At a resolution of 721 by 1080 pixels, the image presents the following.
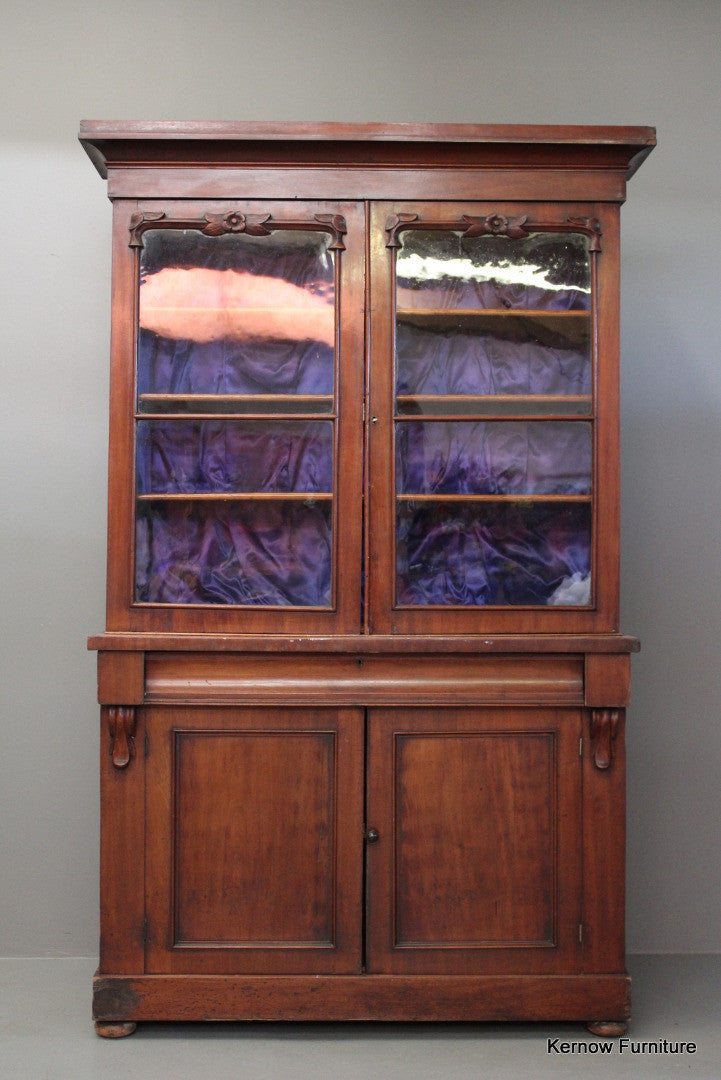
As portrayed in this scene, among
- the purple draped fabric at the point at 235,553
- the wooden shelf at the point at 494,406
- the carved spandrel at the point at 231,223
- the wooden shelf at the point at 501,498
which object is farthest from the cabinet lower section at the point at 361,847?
the carved spandrel at the point at 231,223

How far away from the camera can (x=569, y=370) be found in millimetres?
2941

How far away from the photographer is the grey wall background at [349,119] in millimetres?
3523

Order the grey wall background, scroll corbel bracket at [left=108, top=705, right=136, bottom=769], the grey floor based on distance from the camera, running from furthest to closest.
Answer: the grey wall background, scroll corbel bracket at [left=108, top=705, right=136, bottom=769], the grey floor

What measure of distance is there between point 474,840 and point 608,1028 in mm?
637

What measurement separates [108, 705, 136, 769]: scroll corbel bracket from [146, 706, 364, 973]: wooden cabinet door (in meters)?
0.05

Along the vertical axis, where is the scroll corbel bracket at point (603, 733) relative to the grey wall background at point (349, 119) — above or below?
below

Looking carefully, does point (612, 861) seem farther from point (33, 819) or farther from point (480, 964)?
point (33, 819)

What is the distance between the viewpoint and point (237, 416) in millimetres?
2912

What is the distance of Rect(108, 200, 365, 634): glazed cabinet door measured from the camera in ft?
9.43

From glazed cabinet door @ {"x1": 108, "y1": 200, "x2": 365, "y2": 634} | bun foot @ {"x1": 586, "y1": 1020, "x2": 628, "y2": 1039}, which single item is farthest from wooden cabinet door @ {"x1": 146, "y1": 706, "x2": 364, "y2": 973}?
bun foot @ {"x1": 586, "y1": 1020, "x2": 628, "y2": 1039}

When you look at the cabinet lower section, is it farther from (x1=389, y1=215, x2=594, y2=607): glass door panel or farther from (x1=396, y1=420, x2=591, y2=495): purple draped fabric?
(x1=396, y1=420, x2=591, y2=495): purple draped fabric

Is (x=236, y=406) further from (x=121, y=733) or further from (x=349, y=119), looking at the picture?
(x=349, y=119)

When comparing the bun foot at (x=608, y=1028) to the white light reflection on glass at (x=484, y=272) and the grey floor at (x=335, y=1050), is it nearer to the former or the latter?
the grey floor at (x=335, y=1050)

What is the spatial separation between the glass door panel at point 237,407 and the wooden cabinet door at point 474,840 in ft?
1.83
